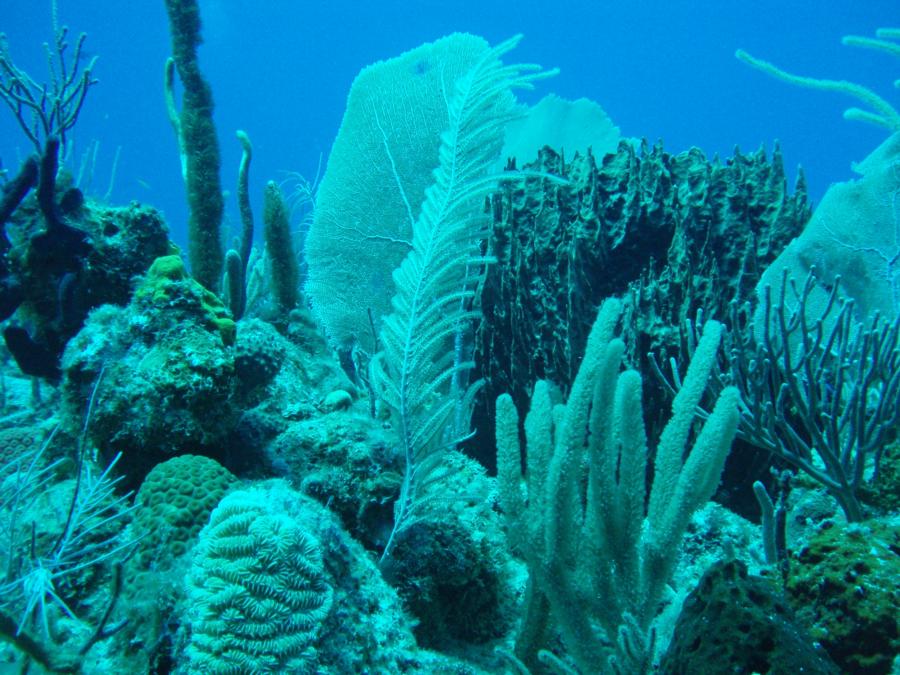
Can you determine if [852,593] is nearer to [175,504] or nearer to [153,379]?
[175,504]

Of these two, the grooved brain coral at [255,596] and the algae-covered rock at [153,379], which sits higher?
the algae-covered rock at [153,379]

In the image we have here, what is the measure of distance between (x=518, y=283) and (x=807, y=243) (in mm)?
2052

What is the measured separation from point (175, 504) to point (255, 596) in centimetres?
96

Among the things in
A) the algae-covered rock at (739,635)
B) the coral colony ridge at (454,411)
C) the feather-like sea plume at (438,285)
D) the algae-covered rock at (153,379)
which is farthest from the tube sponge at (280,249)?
the algae-covered rock at (739,635)

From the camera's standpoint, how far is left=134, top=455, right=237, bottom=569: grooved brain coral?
2.29 m

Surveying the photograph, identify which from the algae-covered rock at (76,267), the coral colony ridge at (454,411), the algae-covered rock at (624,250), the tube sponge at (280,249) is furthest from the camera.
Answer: the tube sponge at (280,249)

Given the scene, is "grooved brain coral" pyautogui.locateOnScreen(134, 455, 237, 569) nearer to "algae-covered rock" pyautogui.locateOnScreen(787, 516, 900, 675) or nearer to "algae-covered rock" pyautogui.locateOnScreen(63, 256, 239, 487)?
"algae-covered rock" pyautogui.locateOnScreen(63, 256, 239, 487)

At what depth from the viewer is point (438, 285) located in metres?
3.01

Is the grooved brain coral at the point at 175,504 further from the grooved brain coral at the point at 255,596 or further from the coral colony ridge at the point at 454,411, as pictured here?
the grooved brain coral at the point at 255,596

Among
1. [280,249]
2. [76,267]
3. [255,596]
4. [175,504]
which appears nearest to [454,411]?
[175,504]

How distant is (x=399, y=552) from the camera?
271cm

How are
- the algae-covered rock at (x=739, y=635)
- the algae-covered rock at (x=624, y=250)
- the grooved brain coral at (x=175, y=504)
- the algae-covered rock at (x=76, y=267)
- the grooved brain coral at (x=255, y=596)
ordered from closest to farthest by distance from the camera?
1. the algae-covered rock at (x=739, y=635)
2. the grooved brain coral at (x=255, y=596)
3. the grooved brain coral at (x=175, y=504)
4. the algae-covered rock at (x=624, y=250)
5. the algae-covered rock at (x=76, y=267)

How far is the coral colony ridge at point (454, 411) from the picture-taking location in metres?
1.85

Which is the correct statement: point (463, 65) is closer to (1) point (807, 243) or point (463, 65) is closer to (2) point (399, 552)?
(1) point (807, 243)
